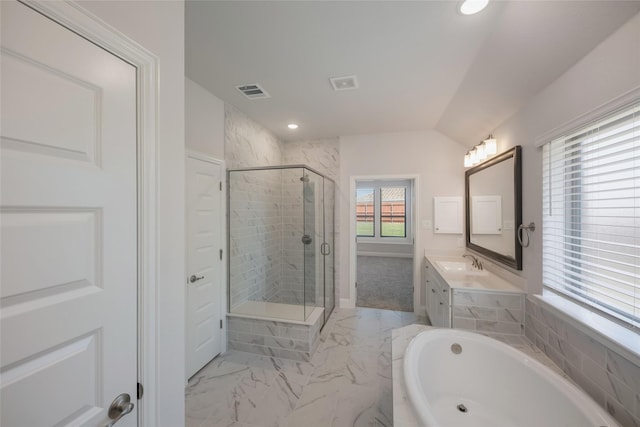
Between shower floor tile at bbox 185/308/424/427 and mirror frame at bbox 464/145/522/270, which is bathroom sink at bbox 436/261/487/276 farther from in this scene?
shower floor tile at bbox 185/308/424/427

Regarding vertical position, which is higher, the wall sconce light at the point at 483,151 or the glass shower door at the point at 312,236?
the wall sconce light at the point at 483,151

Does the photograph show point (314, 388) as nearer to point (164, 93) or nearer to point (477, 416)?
point (477, 416)

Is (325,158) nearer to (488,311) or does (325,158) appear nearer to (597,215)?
(488,311)

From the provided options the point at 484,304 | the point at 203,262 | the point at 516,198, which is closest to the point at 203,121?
the point at 203,262

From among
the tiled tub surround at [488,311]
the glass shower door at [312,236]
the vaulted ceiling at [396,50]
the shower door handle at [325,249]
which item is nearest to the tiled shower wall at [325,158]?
the shower door handle at [325,249]

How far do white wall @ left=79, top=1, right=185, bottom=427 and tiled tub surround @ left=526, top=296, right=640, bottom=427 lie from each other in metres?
1.97

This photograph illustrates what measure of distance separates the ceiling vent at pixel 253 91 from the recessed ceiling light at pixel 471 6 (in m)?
1.67

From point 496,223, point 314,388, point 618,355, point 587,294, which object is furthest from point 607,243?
point 314,388

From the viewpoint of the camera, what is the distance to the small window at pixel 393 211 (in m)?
7.79

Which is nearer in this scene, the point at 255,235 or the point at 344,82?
the point at 344,82

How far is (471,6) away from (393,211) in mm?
6768

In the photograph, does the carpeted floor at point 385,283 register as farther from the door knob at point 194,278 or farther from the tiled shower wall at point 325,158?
the door knob at point 194,278

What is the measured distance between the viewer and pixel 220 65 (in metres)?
2.01

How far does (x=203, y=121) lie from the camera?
239cm
